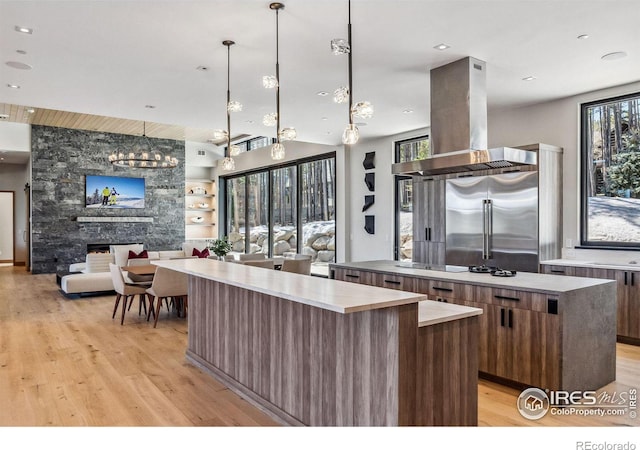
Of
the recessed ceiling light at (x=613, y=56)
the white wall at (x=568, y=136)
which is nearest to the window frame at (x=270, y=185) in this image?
the white wall at (x=568, y=136)

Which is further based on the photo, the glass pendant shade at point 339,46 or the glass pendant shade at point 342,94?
the glass pendant shade at point 342,94

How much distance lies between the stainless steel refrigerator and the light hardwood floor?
62.9 inches

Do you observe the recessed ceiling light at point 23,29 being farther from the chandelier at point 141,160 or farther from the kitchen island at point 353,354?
the chandelier at point 141,160

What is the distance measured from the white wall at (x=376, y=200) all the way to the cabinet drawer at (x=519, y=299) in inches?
177

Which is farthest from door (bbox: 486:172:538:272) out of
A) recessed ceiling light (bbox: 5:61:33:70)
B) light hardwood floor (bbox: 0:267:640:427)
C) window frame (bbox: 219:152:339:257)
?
recessed ceiling light (bbox: 5:61:33:70)

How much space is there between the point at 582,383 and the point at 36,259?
11.9m

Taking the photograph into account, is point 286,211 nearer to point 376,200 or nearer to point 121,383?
point 376,200

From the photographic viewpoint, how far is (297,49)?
162 inches

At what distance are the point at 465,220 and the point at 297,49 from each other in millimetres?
3451

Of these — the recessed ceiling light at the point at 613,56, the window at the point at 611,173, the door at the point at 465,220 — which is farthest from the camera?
the door at the point at 465,220

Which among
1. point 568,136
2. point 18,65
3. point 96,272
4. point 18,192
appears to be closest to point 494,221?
point 568,136

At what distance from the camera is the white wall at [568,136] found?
17.8 ft

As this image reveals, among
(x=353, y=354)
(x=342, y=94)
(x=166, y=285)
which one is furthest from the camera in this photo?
(x=166, y=285)

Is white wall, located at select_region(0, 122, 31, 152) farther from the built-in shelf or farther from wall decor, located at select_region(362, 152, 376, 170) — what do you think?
wall decor, located at select_region(362, 152, 376, 170)
